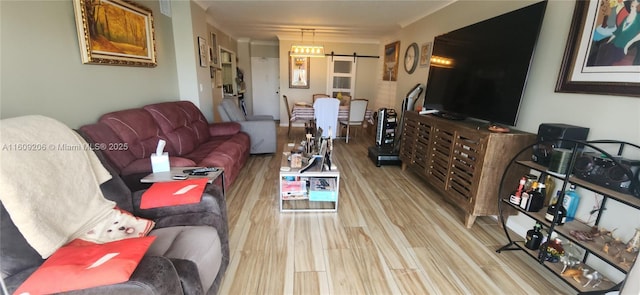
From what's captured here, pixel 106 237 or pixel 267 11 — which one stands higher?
pixel 267 11

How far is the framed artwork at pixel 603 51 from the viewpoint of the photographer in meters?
1.43

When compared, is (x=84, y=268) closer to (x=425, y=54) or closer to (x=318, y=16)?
(x=425, y=54)

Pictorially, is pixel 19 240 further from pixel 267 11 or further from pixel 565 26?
pixel 267 11

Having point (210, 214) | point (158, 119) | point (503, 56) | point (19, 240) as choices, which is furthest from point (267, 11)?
point (19, 240)

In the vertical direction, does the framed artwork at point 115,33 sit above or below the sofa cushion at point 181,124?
above

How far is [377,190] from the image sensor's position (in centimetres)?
298

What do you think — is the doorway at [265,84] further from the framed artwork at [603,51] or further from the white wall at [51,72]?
the framed artwork at [603,51]

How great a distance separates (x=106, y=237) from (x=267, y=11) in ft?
12.4

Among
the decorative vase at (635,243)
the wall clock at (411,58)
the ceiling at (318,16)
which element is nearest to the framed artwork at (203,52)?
the ceiling at (318,16)

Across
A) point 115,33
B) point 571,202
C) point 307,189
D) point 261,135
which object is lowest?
point 307,189

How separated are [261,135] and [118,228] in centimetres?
271

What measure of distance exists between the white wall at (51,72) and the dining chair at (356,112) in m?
3.56

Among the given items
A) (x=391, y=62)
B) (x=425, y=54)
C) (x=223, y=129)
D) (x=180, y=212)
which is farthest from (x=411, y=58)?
(x=180, y=212)

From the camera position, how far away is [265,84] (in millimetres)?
7551
